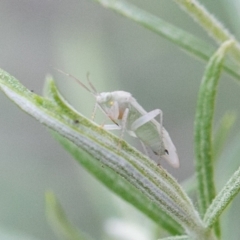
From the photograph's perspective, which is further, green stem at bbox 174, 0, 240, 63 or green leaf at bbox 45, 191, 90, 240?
green leaf at bbox 45, 191, 90, 240

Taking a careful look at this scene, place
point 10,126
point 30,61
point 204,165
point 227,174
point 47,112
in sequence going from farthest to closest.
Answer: point 30,61 < point 10,126 < point 227,174 < point 204,165 < point 47,112

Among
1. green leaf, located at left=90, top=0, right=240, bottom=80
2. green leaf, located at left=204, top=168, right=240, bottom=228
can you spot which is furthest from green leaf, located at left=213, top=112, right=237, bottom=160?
green leaf, located at left=204, top=168, right=240, bottom=228

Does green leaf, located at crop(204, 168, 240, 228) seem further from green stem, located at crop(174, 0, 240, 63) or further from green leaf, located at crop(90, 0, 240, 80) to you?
green leaf, located at crop(90, 0, 240, 80)

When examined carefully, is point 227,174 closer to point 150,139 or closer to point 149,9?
point 150,139

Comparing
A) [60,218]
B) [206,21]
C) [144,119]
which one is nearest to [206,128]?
[144,119]

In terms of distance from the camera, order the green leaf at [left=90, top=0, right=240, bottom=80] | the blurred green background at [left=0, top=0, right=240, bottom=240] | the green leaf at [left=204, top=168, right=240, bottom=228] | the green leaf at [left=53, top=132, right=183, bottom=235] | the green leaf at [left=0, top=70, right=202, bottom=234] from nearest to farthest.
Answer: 1. the green leaf at [left=0, top=70, right=202, bottom=234]
2. the green leaf at [left=204, top=168, right=240, bottom=228]
3. the green leaf at [left=53, top=132, right=183, bottom=235]
4. the green leaf at [left=90, top=0, right=240, bottom=80]
5. the blurred green background at [left=0, top=0, right=240, bottom=240]

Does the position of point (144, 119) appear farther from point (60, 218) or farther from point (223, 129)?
point (60, 218)

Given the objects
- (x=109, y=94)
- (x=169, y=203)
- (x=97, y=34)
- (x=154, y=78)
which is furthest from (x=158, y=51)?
(x=169, y=203)
